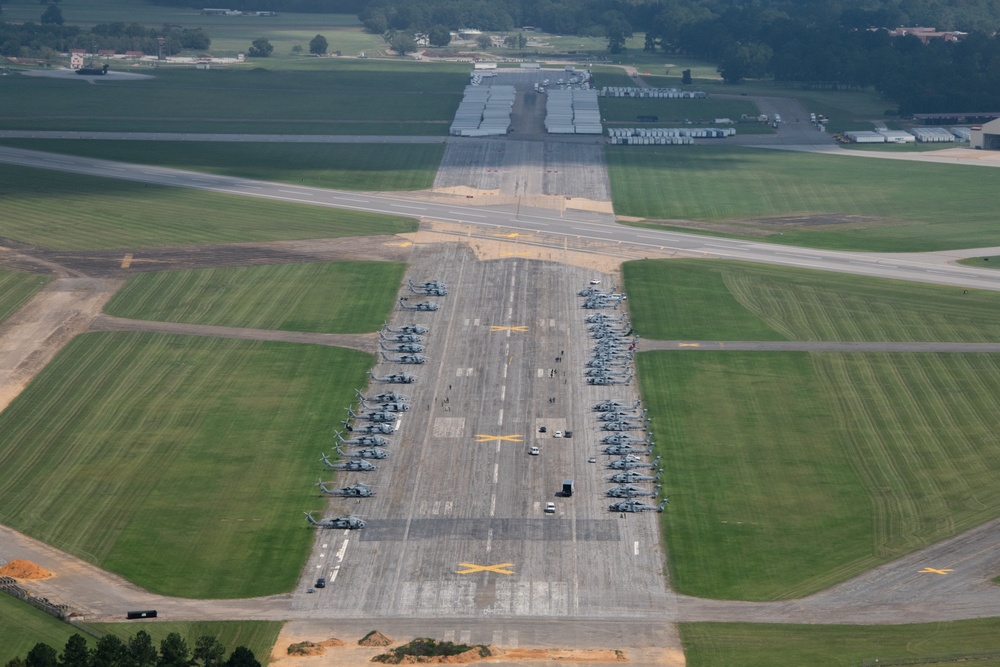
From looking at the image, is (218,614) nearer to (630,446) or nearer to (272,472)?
(272,472)

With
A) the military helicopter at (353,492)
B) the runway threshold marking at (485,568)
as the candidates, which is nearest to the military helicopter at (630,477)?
the runway threshold marking at (485,568)

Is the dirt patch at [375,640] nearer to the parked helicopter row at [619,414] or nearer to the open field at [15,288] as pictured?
the parked helicopter row at [619,414]

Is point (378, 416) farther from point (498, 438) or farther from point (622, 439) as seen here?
point (622, 439)

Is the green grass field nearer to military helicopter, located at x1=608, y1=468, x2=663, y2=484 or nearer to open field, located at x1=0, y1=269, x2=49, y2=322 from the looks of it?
open field, located at x1=0, y1=269, x2=49, y2=322

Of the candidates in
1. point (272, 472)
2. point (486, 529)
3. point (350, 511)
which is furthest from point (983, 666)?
→ point (272, 472)

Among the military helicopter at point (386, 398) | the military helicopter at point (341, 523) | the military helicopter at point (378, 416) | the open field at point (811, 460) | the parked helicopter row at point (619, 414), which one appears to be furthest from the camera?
the military helicopter at point (386, 398)

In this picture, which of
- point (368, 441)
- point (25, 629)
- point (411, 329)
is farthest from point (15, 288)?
point (25, 629)
